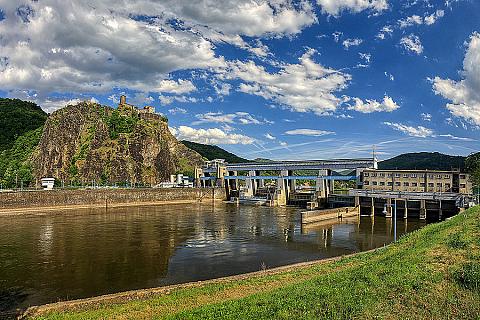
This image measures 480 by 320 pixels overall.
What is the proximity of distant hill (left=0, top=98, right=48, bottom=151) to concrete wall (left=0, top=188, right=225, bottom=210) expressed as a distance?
92.3 m

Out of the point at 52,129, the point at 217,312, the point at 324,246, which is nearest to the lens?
the point at 217,312

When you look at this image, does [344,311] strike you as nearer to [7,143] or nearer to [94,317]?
[94,317]

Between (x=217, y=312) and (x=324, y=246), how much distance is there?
31.3m

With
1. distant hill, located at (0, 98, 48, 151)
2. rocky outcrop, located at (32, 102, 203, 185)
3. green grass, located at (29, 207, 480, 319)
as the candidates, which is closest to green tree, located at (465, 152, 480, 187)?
Result: green grass, located at (29, 207, 480, 319)

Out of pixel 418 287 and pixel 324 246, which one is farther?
pixel 324 246

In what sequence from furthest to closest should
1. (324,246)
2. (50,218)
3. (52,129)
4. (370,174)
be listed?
1. (52,129)
2. (370,174)
3. (50,218)
4. (324,246)

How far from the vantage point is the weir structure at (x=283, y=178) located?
279 feet

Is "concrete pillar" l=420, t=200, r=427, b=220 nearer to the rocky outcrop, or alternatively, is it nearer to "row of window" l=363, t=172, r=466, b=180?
"row of window" l=363, t=172, r=466, b=180

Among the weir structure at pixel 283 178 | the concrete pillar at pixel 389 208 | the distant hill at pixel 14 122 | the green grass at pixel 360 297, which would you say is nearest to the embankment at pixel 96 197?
the weir structure at pixel 283 178

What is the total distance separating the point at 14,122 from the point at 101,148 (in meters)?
68.9

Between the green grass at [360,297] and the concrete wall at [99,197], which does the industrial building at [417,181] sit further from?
the green grass at [360,297]

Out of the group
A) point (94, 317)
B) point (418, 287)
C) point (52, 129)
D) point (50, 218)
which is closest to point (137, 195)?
point (50, 218)

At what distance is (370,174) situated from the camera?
76.8 m

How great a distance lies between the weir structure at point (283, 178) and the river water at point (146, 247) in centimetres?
1843
